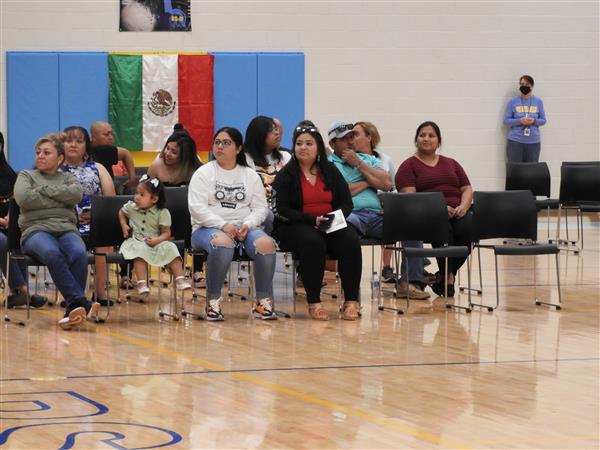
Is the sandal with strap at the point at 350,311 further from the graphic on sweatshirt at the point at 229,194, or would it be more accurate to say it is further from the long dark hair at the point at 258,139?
the long dark hair at the point at 258,139

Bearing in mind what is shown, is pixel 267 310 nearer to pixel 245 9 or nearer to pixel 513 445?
pixel 513 445

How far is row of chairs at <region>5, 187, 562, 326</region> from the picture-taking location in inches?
310

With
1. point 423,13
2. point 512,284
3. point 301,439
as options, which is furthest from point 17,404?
point 423,13

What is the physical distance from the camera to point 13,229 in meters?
7.64

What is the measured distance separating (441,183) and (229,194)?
181 cm

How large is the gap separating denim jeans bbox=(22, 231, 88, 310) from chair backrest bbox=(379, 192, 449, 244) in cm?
216

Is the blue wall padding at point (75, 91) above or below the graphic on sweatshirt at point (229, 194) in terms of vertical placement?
above

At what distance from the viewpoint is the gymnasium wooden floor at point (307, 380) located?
4.58 meters

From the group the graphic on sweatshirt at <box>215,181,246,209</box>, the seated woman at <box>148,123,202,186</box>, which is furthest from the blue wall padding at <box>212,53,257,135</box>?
the graphic on sweatshirt at <box>215,181,246,209</box>

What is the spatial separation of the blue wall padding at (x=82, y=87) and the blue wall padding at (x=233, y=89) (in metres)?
1.41

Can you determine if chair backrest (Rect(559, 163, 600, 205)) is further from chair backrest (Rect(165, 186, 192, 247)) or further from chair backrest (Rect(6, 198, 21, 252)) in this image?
chair backrest (Rect(6, 198, 21, 252))

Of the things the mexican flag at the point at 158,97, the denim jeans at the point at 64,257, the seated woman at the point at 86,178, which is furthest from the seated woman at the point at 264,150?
the mexican flag at the point at 158,97

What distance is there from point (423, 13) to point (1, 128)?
554cm

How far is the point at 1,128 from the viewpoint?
14.1 metres
